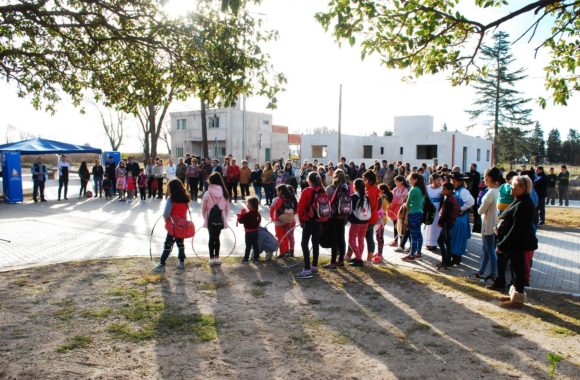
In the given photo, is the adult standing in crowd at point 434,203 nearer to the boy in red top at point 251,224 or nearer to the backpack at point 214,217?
the boy in red top at point 251,224

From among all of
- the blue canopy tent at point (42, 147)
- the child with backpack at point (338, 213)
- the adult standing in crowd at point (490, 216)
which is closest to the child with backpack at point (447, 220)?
the adult standing in crowd at point (490, 216)

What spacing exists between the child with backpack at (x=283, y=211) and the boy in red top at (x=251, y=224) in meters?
0.46

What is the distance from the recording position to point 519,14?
7.22 meters

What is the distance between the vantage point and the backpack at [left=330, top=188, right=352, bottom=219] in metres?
8.13

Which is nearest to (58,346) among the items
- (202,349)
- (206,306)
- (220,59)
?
(202,349)

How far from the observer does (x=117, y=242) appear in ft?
36.0

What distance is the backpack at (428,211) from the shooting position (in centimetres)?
920

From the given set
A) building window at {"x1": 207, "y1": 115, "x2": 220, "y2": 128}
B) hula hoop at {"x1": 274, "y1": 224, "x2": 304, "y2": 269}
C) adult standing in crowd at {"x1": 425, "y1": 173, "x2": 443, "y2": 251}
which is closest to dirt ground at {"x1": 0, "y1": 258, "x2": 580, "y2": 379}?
hula hoop at {"x1": 274, "y1": 224, "x2": 304, "y2": 269}

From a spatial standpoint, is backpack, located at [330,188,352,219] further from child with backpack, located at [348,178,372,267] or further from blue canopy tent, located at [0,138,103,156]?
blue canopy tent, located at [0,138,103,156]

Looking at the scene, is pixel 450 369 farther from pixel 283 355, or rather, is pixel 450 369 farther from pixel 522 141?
pixel 522 141

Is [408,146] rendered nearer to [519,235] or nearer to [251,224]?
[251,224]

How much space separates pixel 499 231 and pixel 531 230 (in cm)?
45

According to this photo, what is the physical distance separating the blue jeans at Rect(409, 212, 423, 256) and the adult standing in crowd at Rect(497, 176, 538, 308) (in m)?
2.73

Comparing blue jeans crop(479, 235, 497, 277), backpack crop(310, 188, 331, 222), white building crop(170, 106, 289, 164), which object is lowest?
blue jeans crop(479, 235, 497, 277)
